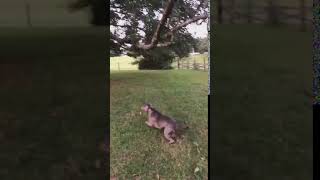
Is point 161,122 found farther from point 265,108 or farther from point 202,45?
point 265,108

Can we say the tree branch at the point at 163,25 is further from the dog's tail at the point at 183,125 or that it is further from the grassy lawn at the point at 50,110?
the dog's tail at the point at 183,125

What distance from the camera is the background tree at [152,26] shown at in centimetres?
247

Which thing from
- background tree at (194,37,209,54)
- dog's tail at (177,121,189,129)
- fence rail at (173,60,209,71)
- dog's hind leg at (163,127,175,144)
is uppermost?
background tree at (194,37,209,54)

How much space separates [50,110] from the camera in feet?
8.50

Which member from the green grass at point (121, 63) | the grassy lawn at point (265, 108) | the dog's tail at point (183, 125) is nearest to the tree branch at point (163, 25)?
the green grass at point (121, 63)

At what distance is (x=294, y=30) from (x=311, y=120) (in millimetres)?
580

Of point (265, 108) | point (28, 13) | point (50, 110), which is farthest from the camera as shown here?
point (265, 108)

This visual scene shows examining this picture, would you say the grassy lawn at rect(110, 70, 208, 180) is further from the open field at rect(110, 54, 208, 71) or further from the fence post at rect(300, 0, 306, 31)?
the fence post at rect(300, 0, 306, 31)

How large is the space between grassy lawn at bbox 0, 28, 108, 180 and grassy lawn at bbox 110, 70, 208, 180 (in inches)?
4.8

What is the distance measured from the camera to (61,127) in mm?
2578

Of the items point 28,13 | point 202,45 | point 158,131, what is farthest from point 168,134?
point 28,13

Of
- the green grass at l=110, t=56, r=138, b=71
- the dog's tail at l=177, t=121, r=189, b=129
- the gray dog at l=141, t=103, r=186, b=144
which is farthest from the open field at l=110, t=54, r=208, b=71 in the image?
the dog's tail at l=177, t=121, r=189, b=129

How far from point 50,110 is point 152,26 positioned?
79 cm

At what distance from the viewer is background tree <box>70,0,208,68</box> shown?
2.47 meters
